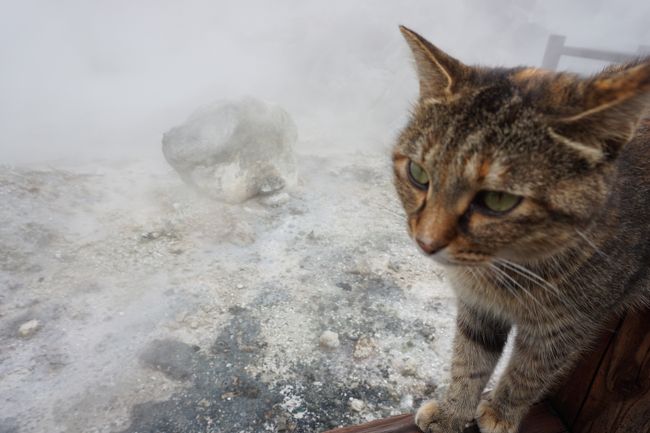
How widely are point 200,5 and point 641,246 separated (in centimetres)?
885

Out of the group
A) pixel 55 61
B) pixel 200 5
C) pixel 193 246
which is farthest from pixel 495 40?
pixel 55 61

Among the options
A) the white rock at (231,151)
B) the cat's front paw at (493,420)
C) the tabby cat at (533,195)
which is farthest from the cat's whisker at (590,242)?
the white rock at (231,151)

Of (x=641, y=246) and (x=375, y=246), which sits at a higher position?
(x=641, y=246)

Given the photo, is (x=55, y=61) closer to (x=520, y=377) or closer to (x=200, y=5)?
(x=200, y=5)

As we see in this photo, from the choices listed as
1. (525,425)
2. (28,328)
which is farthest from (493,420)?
(28,328)

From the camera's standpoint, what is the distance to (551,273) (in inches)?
39.2

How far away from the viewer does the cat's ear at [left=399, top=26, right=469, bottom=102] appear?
1004 mm

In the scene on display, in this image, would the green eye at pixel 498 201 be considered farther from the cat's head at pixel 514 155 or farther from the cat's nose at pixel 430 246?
the cat's nose at pixel 430 246

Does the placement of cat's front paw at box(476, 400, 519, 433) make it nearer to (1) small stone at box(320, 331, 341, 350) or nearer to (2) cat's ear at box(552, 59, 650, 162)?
A: (2) cat's ear at box(552, 59, 650, 162)

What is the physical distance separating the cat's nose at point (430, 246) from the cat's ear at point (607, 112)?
0.33 m

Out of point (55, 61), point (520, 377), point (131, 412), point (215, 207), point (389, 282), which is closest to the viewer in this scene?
point (520, 377)

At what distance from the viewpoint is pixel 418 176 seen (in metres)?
1.03

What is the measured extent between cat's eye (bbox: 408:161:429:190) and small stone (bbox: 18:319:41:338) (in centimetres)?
264

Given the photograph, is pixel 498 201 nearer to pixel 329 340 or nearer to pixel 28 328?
pixel 329 340
